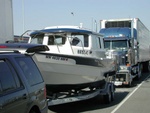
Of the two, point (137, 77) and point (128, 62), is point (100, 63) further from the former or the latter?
point (137, 77)

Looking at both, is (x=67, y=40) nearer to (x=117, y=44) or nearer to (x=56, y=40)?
(x=56, y=40)

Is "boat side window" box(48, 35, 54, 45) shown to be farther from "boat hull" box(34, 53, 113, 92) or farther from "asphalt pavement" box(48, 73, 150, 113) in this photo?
"asphalt pavement" box(48, 73, 150, 113)

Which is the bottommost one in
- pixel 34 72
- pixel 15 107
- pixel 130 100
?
pixel 130 100


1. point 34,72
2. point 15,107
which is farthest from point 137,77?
point 15,107

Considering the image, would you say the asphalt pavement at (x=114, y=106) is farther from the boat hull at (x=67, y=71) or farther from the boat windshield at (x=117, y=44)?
the boat windshield at (x=117, y=44)

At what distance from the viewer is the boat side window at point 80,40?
11.7 m

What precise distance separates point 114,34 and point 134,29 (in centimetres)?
200

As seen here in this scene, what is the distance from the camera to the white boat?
34.6ft

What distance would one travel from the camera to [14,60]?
19.8ft

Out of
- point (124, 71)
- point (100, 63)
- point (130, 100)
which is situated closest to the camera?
point (100, 63)

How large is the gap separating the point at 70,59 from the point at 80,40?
1282mm

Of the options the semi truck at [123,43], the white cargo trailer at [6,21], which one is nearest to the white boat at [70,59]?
the white cargo trailer at [6,21]

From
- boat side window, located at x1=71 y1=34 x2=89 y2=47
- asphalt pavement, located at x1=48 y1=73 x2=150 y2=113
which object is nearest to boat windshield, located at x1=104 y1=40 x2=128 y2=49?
asphalt pavement, located at x1=48 y1=73 x2=150 y2=113

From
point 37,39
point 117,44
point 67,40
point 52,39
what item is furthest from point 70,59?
point 117,44
